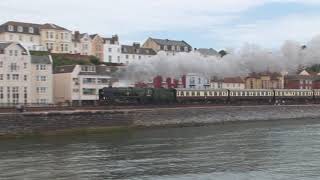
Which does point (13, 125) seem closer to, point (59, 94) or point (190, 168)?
point (190, 168)

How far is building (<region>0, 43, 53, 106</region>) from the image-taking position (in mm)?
83750

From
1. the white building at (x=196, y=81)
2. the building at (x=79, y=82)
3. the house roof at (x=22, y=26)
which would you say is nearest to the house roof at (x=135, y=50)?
the house roof at (x=22, y=26)

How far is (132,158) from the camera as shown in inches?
1539

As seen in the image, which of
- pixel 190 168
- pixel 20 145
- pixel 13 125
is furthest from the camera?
pixel 13 125

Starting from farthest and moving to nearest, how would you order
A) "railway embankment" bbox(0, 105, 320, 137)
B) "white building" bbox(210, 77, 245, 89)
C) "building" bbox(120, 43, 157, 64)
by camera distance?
"building" bbox(120, 43, 157, 64) → "white building" bbox(210, 77, 245, 89) → "railway embankment" bbox(0, 105, 320, 137)

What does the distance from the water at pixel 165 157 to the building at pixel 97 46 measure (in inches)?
2958

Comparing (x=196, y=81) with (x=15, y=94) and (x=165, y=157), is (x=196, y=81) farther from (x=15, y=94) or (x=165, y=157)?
(x=165, y=157)

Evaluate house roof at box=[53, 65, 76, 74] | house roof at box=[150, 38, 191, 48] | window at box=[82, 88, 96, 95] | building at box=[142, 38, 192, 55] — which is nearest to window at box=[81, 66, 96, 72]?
house roof at box=[53, 65, 76, 74]

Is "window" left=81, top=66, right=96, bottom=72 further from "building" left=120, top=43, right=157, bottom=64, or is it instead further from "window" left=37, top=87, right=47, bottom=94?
"building" left=120, top=43, right=157, bottom=64

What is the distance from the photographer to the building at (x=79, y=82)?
93062mm

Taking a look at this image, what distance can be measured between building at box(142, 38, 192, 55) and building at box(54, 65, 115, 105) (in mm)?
53752

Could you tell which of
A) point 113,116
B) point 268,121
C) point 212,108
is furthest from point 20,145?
point 268,121

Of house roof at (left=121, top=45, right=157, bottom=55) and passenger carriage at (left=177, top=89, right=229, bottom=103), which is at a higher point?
house roof at (left=121, top=45, right=157, bottom=55)

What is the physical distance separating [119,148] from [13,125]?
1659 centimetres
